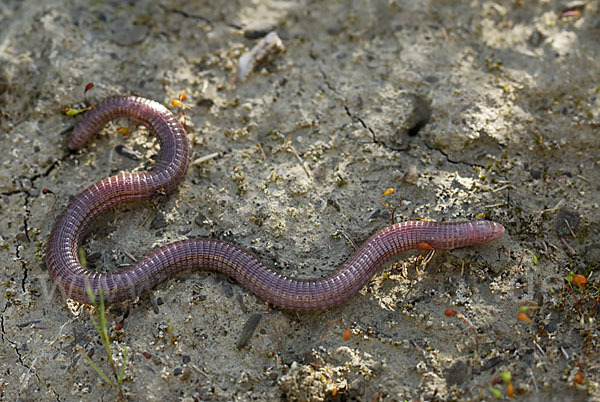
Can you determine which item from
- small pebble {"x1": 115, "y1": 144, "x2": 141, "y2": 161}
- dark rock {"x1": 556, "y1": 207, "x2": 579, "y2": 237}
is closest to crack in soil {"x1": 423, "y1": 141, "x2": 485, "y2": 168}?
dark rock {"x1": 556, "y1": 207, "x2": 579, "y2": 237}

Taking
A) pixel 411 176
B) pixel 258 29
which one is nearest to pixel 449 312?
pixel 411 176

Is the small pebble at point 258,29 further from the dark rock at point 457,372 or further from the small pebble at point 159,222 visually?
the dark rock at point 457,372

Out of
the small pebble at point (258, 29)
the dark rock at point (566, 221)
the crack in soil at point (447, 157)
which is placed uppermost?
the small pebble at point (258, 29)

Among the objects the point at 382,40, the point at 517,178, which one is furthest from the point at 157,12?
the point at 517,178

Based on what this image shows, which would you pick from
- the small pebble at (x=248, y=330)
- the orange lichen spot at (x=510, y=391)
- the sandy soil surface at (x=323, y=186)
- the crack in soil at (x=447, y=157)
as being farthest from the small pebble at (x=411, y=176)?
the orange lichen spot at (x=510, y=391)

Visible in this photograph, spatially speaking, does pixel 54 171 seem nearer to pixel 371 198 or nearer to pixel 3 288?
pixel 3 288

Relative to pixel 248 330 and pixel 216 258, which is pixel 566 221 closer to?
pixel 248 330

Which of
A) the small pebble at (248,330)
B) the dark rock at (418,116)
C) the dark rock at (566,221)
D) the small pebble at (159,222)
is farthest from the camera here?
the dark rock at (418,116)
